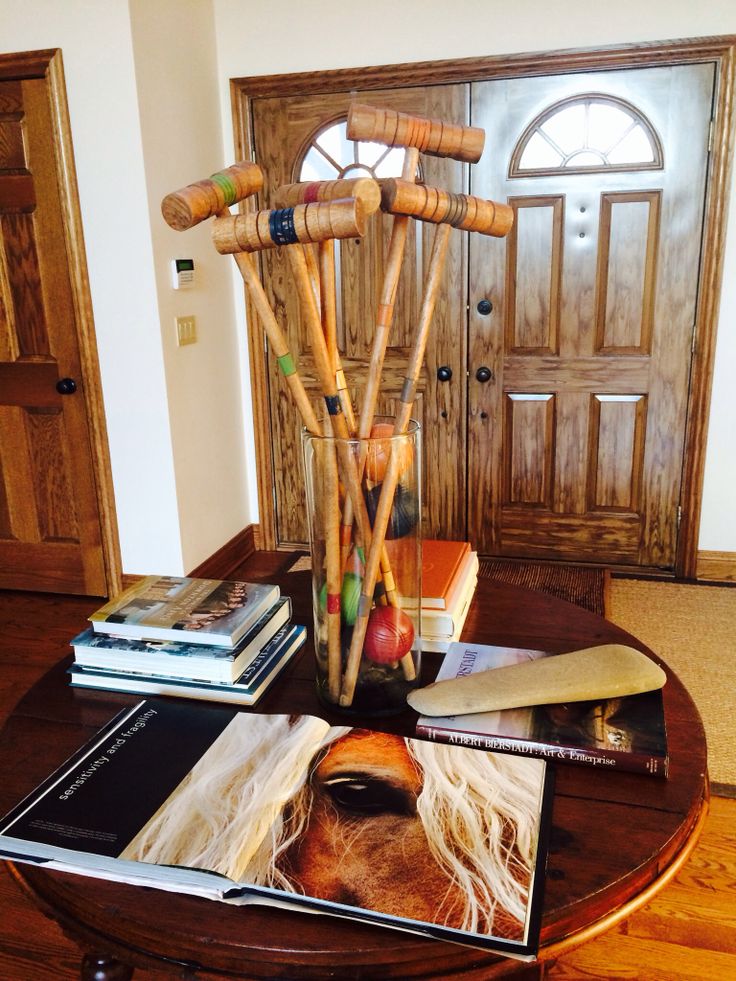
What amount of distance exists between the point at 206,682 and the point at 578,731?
51 centimetres

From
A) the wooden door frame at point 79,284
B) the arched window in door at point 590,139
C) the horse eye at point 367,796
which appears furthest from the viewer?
the arched window in door at point 590,139

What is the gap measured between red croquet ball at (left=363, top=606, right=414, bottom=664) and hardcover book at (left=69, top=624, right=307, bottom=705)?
0.18m

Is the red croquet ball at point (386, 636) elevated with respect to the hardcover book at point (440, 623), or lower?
elevated

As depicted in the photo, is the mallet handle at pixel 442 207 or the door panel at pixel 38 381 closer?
the mallet handle at pixel 442 207

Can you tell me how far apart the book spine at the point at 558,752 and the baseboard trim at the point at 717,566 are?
2.58 m

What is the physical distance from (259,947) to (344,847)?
121 millimetres

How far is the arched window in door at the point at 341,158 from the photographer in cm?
323

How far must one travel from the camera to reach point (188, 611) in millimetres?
1242

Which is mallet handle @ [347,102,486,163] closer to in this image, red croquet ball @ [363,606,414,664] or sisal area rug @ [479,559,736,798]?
red croquet ball @ [363,606,414,664]

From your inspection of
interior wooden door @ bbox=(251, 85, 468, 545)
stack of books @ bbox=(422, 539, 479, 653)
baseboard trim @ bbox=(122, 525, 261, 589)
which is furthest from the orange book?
interior wooden door @ bbox=(251, 85, 468, 545)

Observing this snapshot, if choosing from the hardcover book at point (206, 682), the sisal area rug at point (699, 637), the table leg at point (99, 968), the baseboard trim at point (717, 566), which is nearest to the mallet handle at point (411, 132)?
the hardcover book at point (206, 682)

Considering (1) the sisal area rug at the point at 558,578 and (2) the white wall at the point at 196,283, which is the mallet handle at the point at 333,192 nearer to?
(2) the white wall at the point at 196,283

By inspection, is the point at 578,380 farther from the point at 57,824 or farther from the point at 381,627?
the point at 57,824

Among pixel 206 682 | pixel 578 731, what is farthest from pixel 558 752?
pixel 206 682
